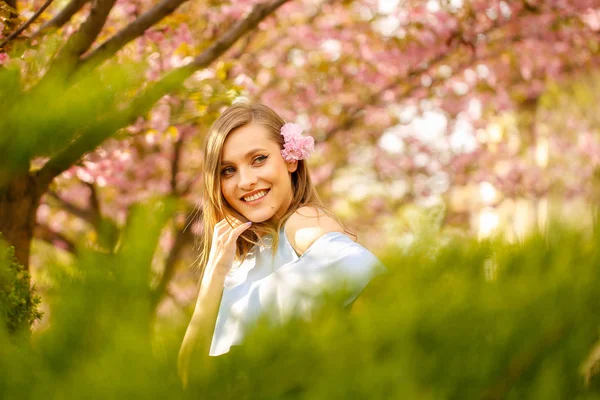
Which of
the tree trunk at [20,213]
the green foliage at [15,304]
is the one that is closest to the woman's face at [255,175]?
the tree trunk at [20,213]

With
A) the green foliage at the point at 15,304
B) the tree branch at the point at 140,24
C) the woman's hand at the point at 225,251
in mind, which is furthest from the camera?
the tree branch at the point at 140,24

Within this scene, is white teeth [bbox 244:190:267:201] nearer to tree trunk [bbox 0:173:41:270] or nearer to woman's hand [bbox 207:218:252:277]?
woman's hand [bbox 207:218:252:277]

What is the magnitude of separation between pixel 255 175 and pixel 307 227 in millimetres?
440

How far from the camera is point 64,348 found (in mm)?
409

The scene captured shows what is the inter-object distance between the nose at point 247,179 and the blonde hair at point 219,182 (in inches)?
4.9

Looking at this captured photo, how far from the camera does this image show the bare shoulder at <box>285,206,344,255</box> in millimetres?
2240

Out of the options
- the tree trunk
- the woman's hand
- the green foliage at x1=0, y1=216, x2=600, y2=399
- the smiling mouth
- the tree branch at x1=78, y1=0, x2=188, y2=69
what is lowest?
the green foliage at x1=0, y1=216, x2=600, y2=399

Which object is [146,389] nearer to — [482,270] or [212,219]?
[482,270]

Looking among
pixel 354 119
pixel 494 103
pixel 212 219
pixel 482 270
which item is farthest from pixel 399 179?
pixel 482 270

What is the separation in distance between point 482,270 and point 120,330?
0.23m

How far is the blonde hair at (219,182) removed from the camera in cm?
268

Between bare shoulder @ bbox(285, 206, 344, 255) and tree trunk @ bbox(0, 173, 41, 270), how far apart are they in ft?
3.64

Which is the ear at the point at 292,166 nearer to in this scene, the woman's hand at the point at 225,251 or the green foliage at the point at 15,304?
the woman's hand at the point at 225,251

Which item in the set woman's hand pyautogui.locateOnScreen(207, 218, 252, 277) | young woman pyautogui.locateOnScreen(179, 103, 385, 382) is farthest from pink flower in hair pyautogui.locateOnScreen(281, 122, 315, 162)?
woman's hand pyautogui.locateOnScreen(207, 218, 252, 277)
